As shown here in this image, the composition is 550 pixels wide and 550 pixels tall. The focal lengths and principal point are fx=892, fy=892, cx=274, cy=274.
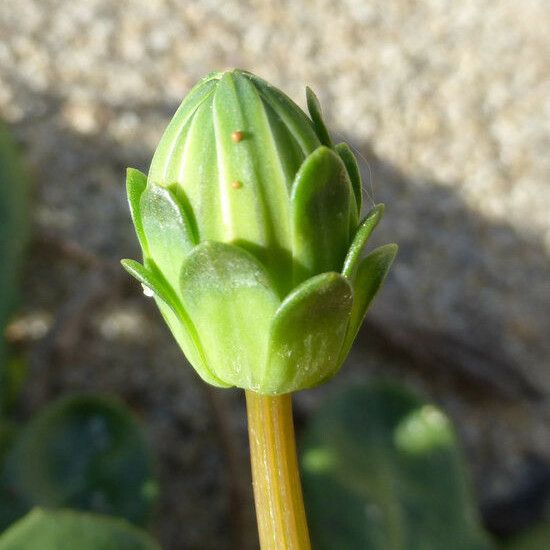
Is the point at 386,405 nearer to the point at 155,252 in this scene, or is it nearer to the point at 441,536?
the point at 441,536

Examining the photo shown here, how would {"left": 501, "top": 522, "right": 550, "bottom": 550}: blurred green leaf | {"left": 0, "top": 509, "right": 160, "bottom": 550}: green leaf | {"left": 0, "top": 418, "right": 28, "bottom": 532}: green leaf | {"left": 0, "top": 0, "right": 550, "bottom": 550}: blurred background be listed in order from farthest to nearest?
{"left": 0, "top": 0, "right": 550, "bottom": 550}: blurred background, {"left": 501, "top": 522, "right": 550, "bottom": 550}: blurred green leaf, {"left": 0, "top": 418, "right": 28, "bottom": 532}: green leaf, {"left": 0, "top": 509, "right": 160, "bottom": 550}: green leaf

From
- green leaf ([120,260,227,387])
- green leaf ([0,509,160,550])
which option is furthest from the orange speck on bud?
green leaf ([0,509,160,550])

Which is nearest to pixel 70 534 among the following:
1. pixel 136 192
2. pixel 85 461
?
pixel 85 461

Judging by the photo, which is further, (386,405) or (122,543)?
(386,405)

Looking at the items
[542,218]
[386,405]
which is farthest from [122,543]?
[542,218]

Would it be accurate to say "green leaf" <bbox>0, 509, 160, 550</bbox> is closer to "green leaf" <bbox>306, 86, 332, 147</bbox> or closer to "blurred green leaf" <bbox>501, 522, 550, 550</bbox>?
"green leaf" <bbox>306, 86, 332, 147</bbox>

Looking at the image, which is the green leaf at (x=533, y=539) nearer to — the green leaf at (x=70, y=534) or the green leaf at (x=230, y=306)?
the green leaf at (x=70, y=534)

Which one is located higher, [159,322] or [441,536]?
[159,322]

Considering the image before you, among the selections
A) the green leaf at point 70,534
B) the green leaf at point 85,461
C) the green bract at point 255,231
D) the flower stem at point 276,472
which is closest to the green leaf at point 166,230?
the green bract at point 255,231
